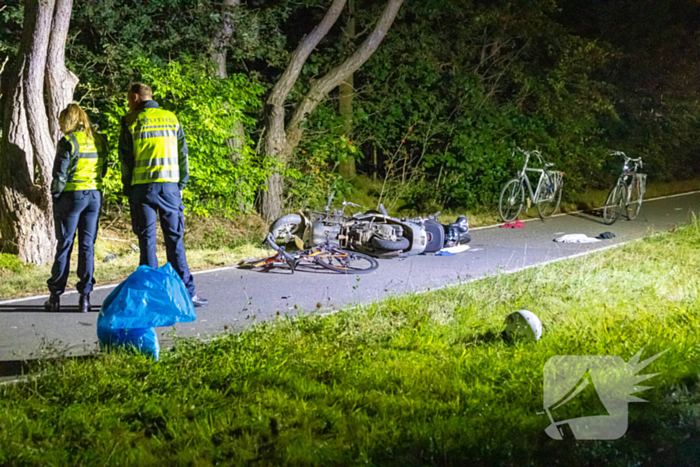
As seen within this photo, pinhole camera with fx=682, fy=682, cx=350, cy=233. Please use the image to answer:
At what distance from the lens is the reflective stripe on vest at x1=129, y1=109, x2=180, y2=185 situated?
22.7 feet

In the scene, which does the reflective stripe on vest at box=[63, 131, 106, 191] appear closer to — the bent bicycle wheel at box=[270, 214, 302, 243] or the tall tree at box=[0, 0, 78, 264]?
the tall tree at box=[0, 0, 78, 264]

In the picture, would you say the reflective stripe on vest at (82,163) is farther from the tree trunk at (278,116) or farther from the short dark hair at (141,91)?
the tree trunk at (278,116)

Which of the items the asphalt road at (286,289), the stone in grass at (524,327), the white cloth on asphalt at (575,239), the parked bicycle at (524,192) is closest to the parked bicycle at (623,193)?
the asphalt road at (286,289)

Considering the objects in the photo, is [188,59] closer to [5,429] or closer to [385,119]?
[385,119]

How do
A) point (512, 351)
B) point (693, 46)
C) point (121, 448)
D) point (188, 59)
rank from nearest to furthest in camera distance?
point (121, 448), point (512, 351), point (188, 59), point (693, 46)

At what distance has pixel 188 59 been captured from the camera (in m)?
12.3

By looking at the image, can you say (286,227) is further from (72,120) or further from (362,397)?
(362,397)

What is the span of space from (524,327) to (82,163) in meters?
4.66

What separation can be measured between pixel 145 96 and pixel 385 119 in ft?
34.8

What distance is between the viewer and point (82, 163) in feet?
23.0

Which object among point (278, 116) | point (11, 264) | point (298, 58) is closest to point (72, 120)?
point (11, 264)

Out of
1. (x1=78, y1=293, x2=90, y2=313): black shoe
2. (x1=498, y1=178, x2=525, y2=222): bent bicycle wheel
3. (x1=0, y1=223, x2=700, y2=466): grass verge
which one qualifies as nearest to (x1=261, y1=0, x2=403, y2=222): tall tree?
(x1=498, y1=178, x2=525, y2=222): bent bicycle wheel

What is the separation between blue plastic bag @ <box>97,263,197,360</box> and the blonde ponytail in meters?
2.42

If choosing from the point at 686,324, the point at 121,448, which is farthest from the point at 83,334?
the point at 686,324
